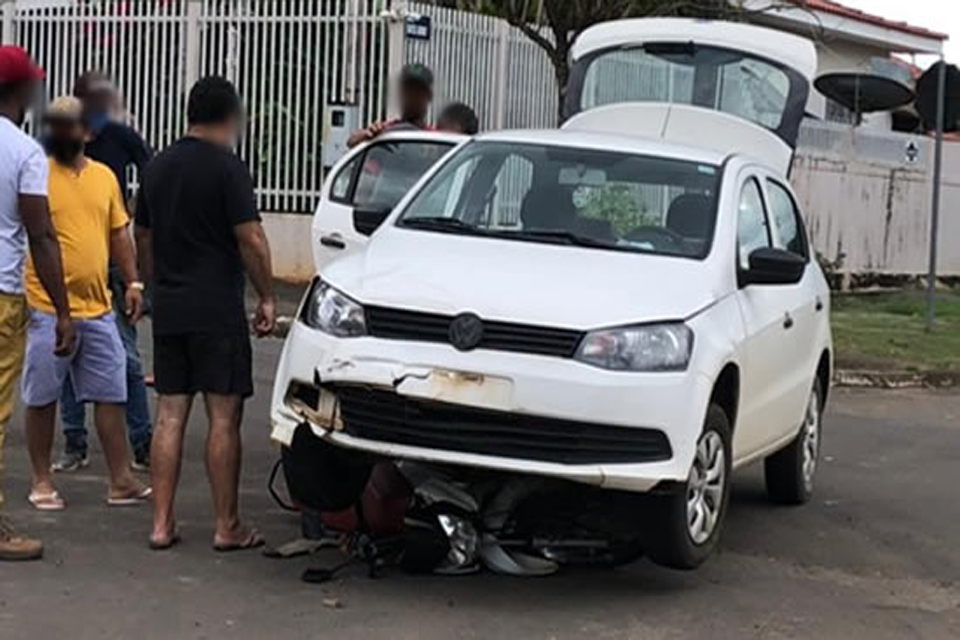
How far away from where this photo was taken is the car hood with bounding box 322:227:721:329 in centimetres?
616

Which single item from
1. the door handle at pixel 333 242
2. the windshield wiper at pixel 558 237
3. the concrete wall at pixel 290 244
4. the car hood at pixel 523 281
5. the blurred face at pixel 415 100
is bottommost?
the concrete wall at pixel 290 244

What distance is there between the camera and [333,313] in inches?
254

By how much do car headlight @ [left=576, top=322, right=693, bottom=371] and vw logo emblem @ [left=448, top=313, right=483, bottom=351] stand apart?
1.29 ft

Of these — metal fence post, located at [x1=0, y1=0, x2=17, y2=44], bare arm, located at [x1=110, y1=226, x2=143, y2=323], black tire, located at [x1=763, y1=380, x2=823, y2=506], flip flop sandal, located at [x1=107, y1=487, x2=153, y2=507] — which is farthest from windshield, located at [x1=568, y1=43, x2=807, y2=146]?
metal fence post, located at [x1=0, y1=0, x2=17, y2=44]

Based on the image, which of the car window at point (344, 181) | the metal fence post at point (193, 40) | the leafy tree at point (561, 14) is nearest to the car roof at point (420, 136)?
the car window at point (344, 181)

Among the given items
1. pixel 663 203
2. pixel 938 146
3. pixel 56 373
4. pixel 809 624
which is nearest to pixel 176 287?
pixel 56 373

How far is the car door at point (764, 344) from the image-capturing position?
709cm

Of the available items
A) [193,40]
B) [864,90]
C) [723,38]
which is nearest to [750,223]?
[723,38]

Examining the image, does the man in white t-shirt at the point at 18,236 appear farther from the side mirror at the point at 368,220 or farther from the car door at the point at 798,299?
the car door at the point at 798,299

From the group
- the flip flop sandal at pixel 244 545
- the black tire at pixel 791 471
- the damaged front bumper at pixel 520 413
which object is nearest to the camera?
the damaged front bumper at pixel 520 413

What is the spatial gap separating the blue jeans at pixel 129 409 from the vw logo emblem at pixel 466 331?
2.66 meters

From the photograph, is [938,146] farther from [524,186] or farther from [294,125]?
[524,186]

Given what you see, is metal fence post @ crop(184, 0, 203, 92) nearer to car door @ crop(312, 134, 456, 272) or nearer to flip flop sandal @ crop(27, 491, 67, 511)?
car door @ crop(312, 134, 456, 272)

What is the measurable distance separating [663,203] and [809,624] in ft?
6.87
